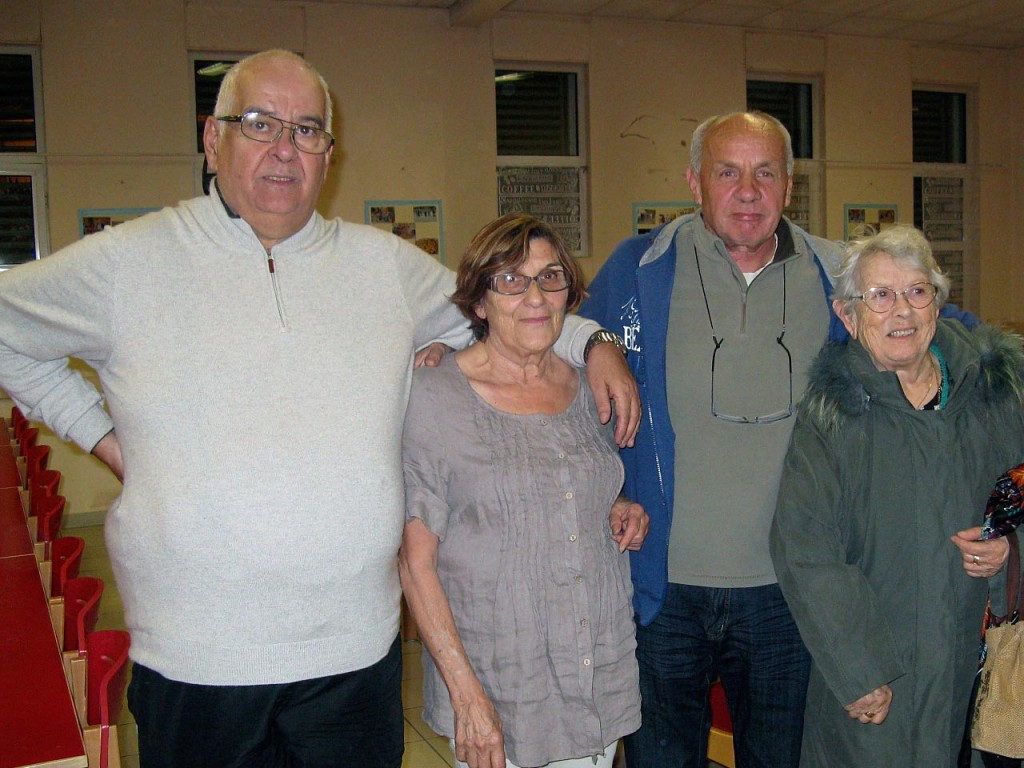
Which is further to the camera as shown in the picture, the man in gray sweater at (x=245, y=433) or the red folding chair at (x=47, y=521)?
the red folding chair at (x=47, y=521)

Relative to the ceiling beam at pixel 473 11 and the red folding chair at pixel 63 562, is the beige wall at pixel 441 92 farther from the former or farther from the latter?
the red folding chair at pixel 63 562

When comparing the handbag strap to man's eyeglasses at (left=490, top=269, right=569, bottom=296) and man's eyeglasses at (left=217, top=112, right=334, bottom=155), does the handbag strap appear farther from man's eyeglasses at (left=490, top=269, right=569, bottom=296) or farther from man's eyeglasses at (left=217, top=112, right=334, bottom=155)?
man's eyeglasses at (left=217, top=112, right=334, bottom=155)

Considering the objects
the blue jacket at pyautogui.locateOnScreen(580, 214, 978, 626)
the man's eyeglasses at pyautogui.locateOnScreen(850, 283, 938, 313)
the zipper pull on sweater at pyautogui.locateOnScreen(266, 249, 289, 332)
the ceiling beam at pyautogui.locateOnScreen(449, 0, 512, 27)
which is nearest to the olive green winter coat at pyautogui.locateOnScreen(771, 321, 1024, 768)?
the man's eyeglasses at pyautogui.locateOnScreen(850, 283, 938, 313)

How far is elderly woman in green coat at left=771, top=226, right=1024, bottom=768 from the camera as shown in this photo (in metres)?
1.88

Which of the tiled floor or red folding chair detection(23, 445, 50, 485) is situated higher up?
red folding chair detection(23, 445, 50, 485)

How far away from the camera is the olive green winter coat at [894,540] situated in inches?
73.9

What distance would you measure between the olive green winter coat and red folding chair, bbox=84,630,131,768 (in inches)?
56.4

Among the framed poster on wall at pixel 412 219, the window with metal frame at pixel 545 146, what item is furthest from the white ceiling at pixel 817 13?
the framed poster on wall at pixel 412 219

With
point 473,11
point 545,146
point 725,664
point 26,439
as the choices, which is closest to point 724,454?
point 725,664

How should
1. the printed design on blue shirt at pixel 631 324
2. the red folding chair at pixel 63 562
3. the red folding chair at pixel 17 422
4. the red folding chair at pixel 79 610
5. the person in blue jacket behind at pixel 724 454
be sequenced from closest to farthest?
the person in blue jacket behind at pixel 724 454 < the printed design on blue shirt at pixel 631 324 < the red folding chair at pixel 79 610 < the red folding chair at pixel 63 562 < the red folding chair at pixel 17 422

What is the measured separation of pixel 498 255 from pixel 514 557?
576 mm

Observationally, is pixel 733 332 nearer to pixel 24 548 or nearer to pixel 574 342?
pixel 574 342

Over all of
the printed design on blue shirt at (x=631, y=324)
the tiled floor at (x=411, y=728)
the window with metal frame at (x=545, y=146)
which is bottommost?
the tiled floor at (x=411, y=728)

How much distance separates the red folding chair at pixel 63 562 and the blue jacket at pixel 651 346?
1.78 m
